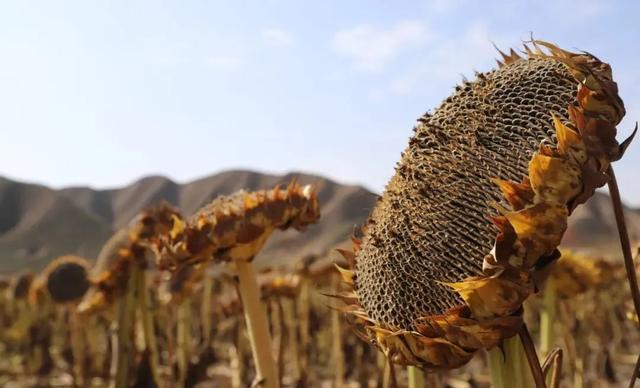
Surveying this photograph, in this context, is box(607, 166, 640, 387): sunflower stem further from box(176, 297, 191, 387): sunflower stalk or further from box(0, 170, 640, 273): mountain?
box(0, 170, 640, 273): mountain

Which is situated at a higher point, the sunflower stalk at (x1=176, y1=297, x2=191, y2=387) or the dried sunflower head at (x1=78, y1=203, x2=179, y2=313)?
the dried sunflower head at (x1=78, y1=203, x2=179, y2=313)

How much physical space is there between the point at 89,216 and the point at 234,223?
42966mm

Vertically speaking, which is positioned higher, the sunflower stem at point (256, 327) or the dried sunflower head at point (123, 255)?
the dried sunflower head at point (123, 255)

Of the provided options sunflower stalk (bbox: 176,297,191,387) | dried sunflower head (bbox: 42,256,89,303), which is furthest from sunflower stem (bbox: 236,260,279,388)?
dried sunflower head (bbox: 42,256,89,303)

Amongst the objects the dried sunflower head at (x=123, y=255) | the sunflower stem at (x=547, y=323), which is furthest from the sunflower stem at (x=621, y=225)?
the dried sunflower head at (x=123, y=255)

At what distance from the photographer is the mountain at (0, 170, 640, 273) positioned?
116 feet

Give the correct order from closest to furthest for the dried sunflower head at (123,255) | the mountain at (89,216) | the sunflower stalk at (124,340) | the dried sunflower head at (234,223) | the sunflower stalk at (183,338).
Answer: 1. the dried sunflower head at (234,223)
2. the dried sunflower head at (123,255)
3. the sunflower stalk at (124,340)
4. the sunflower stalk at (183,338)
5. the mountain at (89,216)

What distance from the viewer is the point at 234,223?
2133mm

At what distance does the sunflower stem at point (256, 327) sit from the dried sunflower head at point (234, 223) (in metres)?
0.11

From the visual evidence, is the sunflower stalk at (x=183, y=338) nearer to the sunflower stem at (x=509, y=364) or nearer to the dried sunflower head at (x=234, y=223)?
the dried sunflower head at (x=234, y=223)

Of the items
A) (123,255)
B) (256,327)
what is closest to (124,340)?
(123,255)

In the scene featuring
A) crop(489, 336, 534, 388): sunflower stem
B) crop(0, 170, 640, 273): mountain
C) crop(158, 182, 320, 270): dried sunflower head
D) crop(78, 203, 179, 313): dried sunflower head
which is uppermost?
crop(0, 170, 640, 273): mountain

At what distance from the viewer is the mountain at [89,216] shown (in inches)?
1385

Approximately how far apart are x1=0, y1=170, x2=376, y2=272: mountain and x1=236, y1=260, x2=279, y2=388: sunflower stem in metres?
29.4
